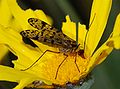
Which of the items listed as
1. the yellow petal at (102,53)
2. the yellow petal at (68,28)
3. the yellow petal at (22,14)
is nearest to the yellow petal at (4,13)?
the yellow petal at (22,14)

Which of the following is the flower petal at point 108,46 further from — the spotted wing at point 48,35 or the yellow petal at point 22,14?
the yellow petal at point 22,14

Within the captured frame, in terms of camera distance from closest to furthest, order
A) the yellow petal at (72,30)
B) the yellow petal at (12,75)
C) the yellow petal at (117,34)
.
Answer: the yellow petal at (117,34), the yellow petal at (12,75), the yellow petal at (72,30)

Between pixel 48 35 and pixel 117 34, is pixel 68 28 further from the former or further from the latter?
pixel 117 34

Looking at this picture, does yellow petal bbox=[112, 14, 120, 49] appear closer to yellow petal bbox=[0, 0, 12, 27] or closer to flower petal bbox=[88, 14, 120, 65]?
flower petal bbox=[88, 14, 120, 65]

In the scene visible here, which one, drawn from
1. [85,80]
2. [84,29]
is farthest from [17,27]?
Result: [85,80]

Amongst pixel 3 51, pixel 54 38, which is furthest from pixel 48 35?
pixel 3 51

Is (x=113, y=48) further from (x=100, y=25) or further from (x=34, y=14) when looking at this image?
(x=34, y=14)

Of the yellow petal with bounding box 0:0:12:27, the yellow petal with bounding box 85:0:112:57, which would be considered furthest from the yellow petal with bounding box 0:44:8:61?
the yellow petal with bounding box 85:0:112:57
